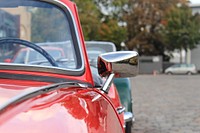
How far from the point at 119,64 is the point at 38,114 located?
3.19 ft

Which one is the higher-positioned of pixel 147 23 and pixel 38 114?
pixel 147 23

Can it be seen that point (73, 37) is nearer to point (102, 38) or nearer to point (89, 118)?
point (89, 118)

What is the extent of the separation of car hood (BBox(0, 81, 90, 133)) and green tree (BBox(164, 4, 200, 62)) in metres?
40.2

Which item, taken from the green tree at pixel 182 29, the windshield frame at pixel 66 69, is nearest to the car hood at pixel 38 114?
the windshield frame at pixel 66 69

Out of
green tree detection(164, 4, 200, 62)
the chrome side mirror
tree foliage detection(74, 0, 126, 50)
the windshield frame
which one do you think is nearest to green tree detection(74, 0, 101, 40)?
tree foliage detection(74, 0, 126, 50)

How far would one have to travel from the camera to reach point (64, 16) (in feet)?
7.84

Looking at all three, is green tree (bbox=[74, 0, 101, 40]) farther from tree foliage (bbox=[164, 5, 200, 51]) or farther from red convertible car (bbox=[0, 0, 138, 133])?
red convertible car (bbox=[0, 0, 138, 133])

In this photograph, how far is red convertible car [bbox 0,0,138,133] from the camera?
4.29 ft

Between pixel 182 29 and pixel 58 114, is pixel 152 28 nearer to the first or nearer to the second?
pixel 182 29

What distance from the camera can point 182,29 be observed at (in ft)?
134

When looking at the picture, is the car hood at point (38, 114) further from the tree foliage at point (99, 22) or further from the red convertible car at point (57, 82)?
the tree foliage at point (99, 22)

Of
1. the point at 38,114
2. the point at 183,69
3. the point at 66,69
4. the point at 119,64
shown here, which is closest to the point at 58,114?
the point at 38,114

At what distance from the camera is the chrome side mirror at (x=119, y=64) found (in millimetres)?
2199

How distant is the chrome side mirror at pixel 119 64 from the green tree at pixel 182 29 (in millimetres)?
39257
